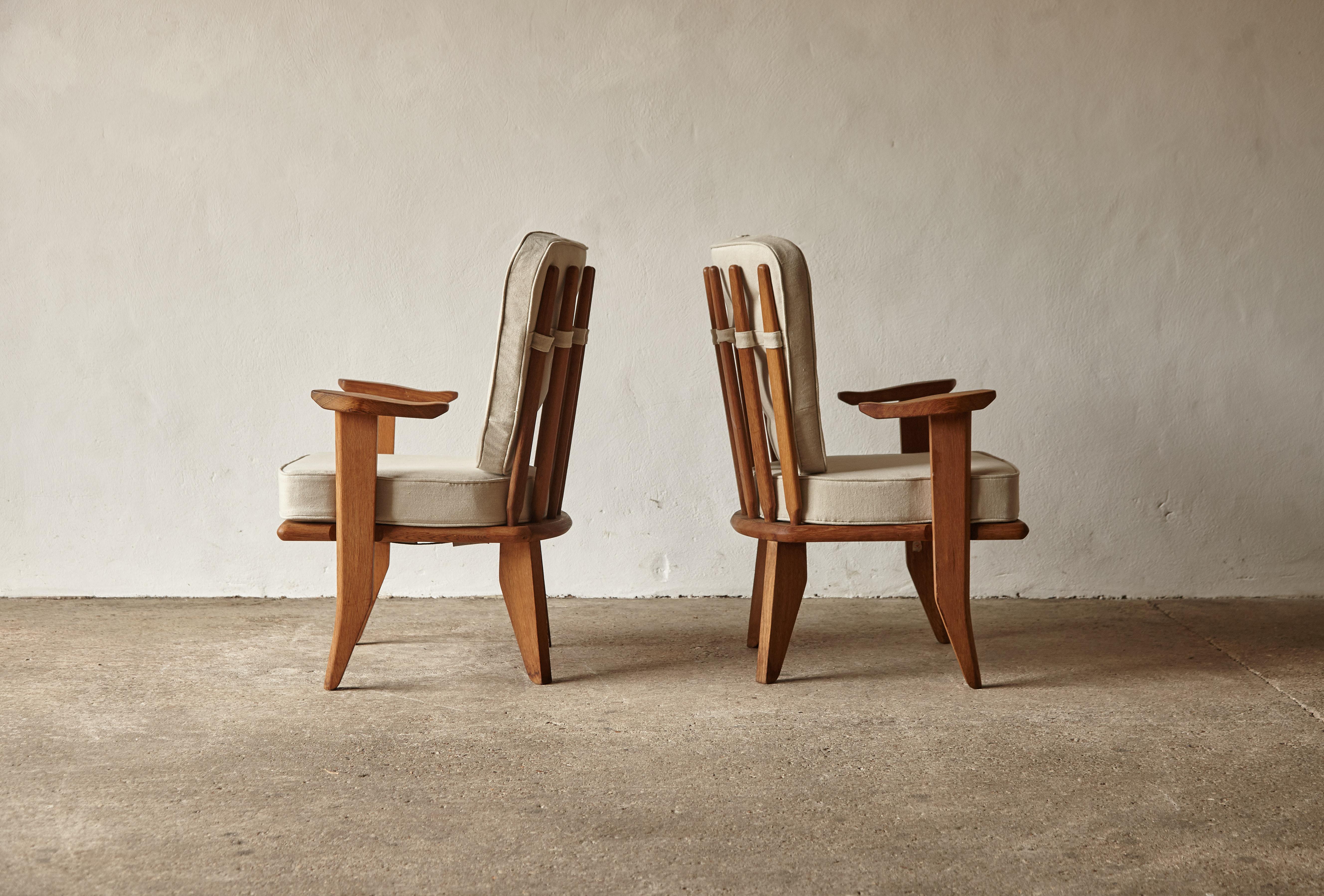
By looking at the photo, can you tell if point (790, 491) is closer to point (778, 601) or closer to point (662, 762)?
point (778, 601)

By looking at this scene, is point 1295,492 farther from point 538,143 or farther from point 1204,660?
point 538,143

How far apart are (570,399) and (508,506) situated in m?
0.35

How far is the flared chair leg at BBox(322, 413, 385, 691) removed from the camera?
241 centimetres

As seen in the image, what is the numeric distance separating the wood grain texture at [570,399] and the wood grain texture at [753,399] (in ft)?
1.28

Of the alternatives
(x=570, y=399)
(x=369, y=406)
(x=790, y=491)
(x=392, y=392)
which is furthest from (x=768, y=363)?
(x=392, y=392)

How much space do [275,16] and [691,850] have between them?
3.09m

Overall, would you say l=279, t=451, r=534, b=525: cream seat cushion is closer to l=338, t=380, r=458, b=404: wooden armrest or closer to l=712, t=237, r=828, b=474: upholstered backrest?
l=338, t=380, r=458, b=404: wooden armrest

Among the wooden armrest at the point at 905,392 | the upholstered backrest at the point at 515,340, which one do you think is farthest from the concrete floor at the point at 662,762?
the wooden armrest at the point at 905,392

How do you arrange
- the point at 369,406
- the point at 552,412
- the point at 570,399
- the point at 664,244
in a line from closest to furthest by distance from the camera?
the point at 369,406
the point at 552,412
the point at 570,399
the point at 664,244

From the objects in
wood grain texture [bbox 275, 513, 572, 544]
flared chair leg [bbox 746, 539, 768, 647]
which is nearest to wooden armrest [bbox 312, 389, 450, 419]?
wood grain texture [bbox 275, 513, 572, 544]

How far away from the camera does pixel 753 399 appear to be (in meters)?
2.52

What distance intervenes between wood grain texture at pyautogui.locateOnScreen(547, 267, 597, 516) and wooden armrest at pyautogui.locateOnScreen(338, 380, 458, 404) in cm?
44

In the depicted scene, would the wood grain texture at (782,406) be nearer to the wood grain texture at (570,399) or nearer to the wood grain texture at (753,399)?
the wood grain texture at (753,399)

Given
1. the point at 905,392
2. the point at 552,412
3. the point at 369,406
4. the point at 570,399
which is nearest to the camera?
the point at 369,406
